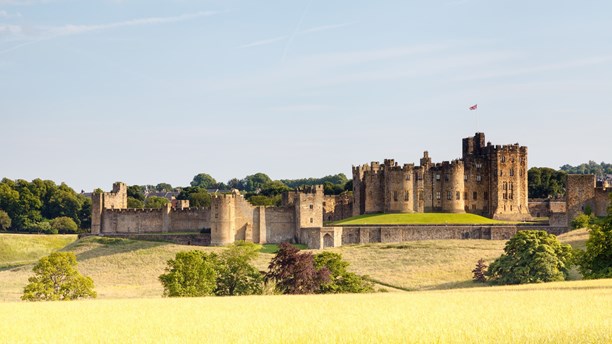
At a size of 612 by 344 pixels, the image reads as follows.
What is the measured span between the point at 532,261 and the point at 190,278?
26.2 m

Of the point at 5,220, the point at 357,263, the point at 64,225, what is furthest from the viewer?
the point at 64,225

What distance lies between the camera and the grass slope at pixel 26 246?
12109 centimetres

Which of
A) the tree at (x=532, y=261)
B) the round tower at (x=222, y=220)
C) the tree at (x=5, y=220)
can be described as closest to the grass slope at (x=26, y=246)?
the tree at (x=5, y=220)

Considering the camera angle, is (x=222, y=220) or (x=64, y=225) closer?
(x=222, y=220)

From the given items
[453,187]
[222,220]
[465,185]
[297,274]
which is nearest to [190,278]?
[297,274]

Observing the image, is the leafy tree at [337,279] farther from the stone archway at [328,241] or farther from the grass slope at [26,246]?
the grass slope at [26,246]

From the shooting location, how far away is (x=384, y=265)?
89.3 metres

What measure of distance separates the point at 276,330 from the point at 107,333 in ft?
17.6

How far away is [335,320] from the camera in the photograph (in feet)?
103

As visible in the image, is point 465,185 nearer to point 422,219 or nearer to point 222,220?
point 422,219

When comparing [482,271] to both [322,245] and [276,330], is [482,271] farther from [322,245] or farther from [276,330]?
[276,330]

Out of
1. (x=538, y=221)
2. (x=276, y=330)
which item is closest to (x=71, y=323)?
(x=276, y=330)

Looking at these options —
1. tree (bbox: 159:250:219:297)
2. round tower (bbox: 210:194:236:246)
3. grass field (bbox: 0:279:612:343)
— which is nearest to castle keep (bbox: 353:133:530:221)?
round tower (bbox: 210:194:236:246)

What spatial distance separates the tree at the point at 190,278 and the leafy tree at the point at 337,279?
817cm
